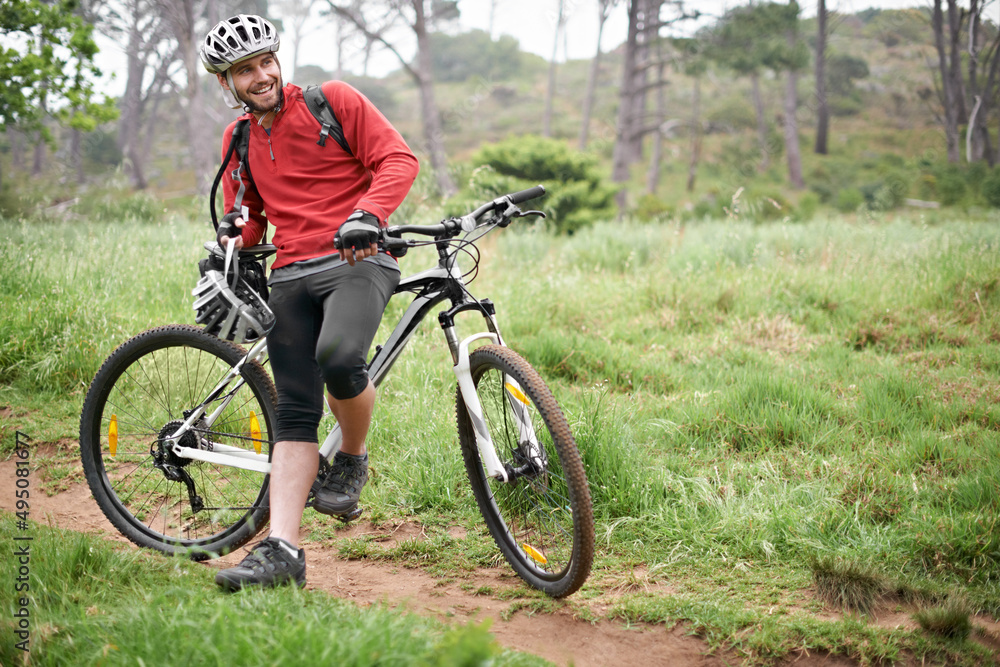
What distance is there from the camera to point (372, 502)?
395 centimetres

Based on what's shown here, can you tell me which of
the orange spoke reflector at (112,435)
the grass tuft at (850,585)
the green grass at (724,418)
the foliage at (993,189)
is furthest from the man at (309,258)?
the foliage at (993,189)

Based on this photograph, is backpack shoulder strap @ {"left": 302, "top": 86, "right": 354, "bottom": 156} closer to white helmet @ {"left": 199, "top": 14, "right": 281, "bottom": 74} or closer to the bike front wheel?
white helmet @ {"left": 199, "top": 14, "right": 281, "bottom": 74}

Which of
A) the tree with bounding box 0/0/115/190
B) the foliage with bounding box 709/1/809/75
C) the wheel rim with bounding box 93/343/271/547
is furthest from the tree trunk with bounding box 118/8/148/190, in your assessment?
the wheel rim with bounding box 93/343/271/547

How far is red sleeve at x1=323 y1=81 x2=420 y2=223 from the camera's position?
2.82m

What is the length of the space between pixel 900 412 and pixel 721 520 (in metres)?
1.72

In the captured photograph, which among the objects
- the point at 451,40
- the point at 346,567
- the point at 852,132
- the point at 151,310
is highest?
the point at 451,40

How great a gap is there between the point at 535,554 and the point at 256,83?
2.35 meters

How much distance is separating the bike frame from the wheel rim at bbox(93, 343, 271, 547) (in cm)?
8

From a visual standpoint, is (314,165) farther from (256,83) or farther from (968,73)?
(968,73)

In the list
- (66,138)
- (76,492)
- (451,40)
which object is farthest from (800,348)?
(451,40)

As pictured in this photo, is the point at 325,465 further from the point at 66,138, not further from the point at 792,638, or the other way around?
the point at 66,138

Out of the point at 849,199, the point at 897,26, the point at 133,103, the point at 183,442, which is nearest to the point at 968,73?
the point at 897,26

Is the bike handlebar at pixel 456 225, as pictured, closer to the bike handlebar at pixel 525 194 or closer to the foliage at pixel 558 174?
the bike handlebar at pixel 525 194

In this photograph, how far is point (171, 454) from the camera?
3.37m
